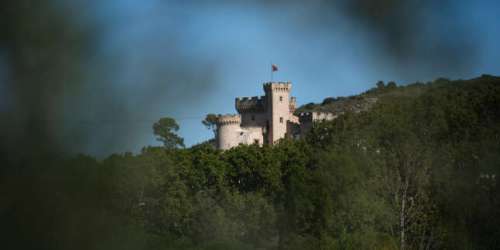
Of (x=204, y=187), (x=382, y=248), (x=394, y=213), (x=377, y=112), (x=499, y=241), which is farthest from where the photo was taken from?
(x=204, y=187)

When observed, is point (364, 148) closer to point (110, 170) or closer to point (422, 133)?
point (422, 133)

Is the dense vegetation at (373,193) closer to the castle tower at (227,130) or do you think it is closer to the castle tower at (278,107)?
Result: the castle tower at (227,130)

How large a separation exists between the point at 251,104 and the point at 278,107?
4569mm

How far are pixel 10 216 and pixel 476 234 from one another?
25.6 metres

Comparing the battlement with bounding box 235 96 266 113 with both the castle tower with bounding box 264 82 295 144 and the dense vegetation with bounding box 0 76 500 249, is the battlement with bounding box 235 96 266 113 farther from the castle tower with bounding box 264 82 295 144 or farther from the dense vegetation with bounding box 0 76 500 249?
the dense vegetation with bounding box 0 76 500 249

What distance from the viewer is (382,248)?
83.5 ft

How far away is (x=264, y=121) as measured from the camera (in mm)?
85312

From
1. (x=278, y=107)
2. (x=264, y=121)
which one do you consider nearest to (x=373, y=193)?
(x=278, y=107)

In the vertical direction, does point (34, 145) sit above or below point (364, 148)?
below

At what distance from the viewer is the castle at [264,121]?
3228 inches

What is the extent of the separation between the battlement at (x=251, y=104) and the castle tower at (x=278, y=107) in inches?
73.4

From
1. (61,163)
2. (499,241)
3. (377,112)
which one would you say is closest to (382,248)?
(499,241)

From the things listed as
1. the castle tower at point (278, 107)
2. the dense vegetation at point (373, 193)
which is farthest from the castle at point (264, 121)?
the dense vegetation at point (373, 193)

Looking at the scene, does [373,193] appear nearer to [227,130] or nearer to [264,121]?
[227,130]
